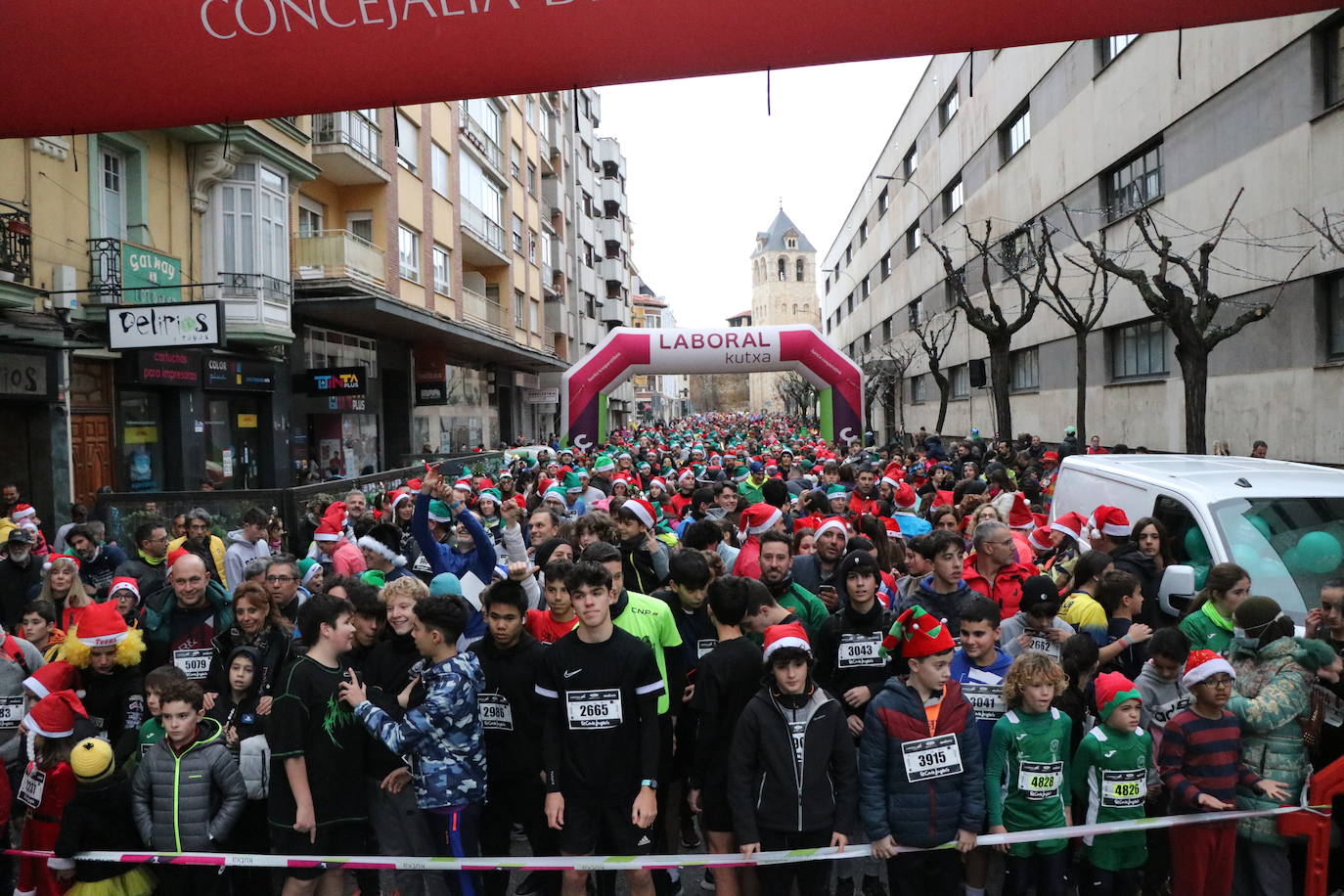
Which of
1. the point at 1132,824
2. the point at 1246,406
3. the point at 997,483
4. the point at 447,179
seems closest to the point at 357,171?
the point at 447,179

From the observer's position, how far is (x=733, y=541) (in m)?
7.80

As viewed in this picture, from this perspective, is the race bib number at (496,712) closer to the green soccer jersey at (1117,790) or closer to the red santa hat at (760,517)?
the green soccer jersey at (1117,790)

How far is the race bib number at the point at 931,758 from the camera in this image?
3814 mm

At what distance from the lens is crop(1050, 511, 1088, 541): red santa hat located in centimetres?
726

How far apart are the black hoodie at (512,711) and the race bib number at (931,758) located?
169cm

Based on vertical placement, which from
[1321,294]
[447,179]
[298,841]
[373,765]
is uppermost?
[447,179]

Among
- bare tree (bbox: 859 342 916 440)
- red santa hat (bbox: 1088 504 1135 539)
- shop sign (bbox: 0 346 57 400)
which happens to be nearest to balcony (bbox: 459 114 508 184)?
bare tree (bbox: 859 342 916 440)

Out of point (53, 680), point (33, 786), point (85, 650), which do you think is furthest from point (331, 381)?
point (33, 786)

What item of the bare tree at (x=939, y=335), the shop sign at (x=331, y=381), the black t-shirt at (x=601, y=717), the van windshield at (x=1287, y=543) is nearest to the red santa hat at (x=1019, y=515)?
the van windshield at (x=1287, y=543)

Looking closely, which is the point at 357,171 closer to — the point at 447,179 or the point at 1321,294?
the point at 447,179

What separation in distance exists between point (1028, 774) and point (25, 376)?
14.2 m

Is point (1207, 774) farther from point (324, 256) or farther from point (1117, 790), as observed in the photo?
point (324, 256)

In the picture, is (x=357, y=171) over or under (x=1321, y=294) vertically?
over

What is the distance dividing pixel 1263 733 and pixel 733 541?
434 cm
